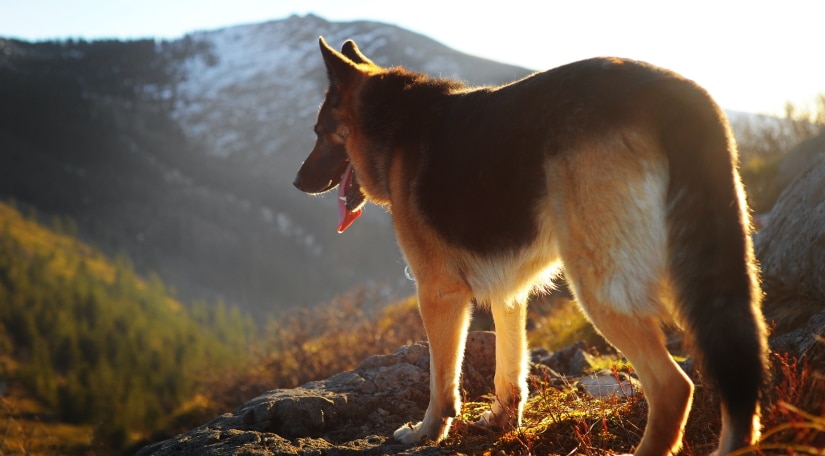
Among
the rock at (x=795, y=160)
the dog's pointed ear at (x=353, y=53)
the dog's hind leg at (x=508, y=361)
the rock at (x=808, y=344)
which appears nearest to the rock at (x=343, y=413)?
the dog's hind leg at (x=508, y=361)

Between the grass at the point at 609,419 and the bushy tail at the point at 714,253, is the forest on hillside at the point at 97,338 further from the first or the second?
the bushy tail at the point at 714,253

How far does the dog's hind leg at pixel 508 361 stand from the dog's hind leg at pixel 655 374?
134 centimetres

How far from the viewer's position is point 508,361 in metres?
4.37

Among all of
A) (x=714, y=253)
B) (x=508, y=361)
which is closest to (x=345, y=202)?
(x=508, y=361)

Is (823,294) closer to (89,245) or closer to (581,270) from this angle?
(581,270)

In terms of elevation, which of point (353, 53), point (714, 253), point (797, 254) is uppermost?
point (353, 53)

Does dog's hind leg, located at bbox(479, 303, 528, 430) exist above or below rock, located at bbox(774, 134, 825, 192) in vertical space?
below

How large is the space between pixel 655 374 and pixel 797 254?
265 centimetres

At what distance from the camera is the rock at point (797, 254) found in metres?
4.59

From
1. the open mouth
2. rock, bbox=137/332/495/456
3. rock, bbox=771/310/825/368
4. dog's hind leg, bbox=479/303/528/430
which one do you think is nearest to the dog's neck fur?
the open mouth

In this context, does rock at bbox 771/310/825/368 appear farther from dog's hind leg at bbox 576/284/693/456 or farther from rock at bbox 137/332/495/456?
rock at bbox 137/332/495/456

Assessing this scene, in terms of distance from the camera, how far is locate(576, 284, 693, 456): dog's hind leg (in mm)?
2916

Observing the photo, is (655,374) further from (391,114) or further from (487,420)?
(391,114)

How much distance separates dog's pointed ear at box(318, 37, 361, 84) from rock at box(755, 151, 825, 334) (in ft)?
11.9
